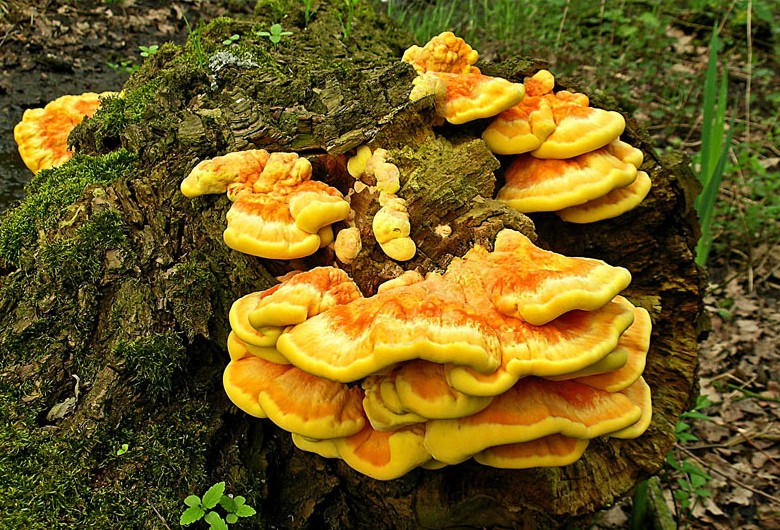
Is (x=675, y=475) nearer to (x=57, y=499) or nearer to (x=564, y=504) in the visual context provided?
(x=564, y=504)

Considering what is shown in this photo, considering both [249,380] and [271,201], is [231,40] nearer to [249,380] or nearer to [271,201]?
[271,201]

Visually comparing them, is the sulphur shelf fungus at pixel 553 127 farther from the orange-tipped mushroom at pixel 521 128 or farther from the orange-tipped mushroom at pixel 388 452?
the orange-tipped mushroom at pixel 388 452

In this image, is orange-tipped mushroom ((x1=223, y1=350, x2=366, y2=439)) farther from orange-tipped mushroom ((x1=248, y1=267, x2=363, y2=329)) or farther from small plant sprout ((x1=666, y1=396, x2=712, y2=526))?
small plant sprout ((x1=666, y1=396, x2=712, y2=526))

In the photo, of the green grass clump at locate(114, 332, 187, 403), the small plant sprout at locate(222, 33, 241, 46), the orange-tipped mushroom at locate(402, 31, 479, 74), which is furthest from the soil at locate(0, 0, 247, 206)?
the orange-tipped mushroom at locate(402, 31, 479, 74)

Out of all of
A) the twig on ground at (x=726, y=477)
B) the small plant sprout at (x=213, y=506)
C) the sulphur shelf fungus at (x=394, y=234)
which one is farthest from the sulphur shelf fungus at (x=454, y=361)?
the twig on ground at (x=726, y=477)

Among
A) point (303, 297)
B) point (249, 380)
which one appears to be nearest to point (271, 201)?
point (303, 297)

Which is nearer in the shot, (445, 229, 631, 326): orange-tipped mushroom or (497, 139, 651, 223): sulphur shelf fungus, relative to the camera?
(445, 229, 631, 326): orange-tipped mushroom
